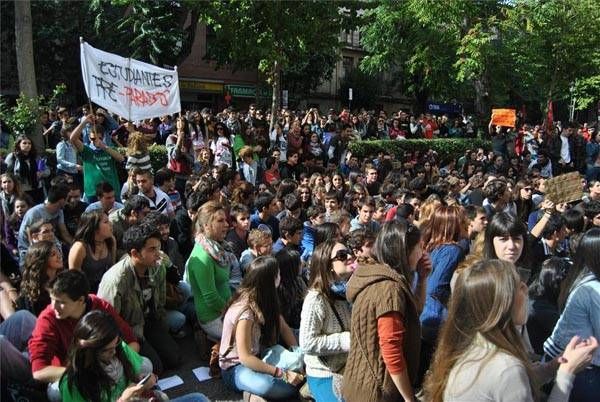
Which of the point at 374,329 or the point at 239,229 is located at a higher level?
the point at 374,329

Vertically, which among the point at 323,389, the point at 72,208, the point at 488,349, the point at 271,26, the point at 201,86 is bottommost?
the point at 323,389

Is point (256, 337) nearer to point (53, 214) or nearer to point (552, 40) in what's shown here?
point (53, 214)

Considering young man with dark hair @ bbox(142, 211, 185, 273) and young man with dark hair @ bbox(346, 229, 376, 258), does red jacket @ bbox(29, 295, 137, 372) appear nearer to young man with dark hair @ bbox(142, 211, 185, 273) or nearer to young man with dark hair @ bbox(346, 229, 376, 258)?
young man with dark hair @ bbox(142, 211, 185, 273)

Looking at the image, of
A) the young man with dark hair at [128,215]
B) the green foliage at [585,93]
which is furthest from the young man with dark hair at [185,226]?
the green foliage at [585,93]

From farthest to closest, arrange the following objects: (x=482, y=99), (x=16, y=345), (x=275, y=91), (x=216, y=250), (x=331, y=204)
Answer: (x=482, y=99) < (x=275, y=91) < (x=331, y=204) < (x=216, y=250) < (x=16, y=345)

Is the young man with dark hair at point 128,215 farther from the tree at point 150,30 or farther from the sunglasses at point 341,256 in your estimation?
the tree at point 150,30

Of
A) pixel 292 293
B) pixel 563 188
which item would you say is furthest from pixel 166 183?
pixel 563 188

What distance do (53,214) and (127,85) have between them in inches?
129

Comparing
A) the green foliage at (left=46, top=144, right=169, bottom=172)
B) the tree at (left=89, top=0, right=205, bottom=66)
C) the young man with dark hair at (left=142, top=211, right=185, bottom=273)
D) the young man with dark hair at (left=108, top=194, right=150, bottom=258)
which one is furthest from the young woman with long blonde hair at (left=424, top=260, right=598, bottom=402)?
the tree at (left=89, top=0, right=205, bottom=66)

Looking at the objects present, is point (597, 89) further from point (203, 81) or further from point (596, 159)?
point (203, 81)

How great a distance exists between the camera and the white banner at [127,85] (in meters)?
8.12

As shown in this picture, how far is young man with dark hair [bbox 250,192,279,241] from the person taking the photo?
6.88m

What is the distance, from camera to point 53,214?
19.4 ft

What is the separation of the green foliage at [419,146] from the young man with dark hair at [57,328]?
39.5ft
